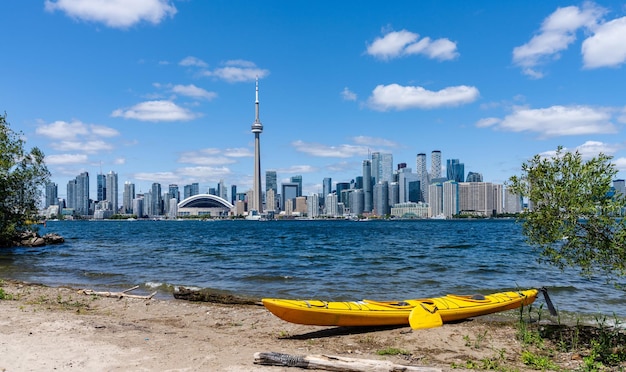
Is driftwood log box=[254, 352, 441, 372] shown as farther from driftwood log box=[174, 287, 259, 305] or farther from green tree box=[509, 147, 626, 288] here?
driftwood log box=[174, 287, 259, 305]

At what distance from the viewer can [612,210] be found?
8.52 m

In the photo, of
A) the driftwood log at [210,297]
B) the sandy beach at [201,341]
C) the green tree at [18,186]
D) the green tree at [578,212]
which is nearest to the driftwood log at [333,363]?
the sandy beach at [201,341]

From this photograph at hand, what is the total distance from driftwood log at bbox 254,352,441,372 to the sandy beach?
7.8 inches

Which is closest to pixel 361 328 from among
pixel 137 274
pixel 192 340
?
pixel 192 340

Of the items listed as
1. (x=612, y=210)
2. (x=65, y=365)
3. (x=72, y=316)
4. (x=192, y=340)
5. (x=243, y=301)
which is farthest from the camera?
(x=243, y=301)

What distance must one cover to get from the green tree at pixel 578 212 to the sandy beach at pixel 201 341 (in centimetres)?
204

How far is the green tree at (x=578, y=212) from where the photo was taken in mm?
8609

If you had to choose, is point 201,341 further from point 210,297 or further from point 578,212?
point 578,212

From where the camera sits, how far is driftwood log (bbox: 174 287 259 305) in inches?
573

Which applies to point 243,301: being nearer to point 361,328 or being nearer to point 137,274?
point 361,328

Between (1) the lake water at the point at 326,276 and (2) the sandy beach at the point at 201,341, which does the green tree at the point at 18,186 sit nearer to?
(1) the lake water at the point at 326,276

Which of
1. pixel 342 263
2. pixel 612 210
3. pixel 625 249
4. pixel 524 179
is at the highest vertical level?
pixel 524 179

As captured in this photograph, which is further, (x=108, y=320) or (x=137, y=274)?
(x=137, y=274)

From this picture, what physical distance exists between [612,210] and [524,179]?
174 centimetres
